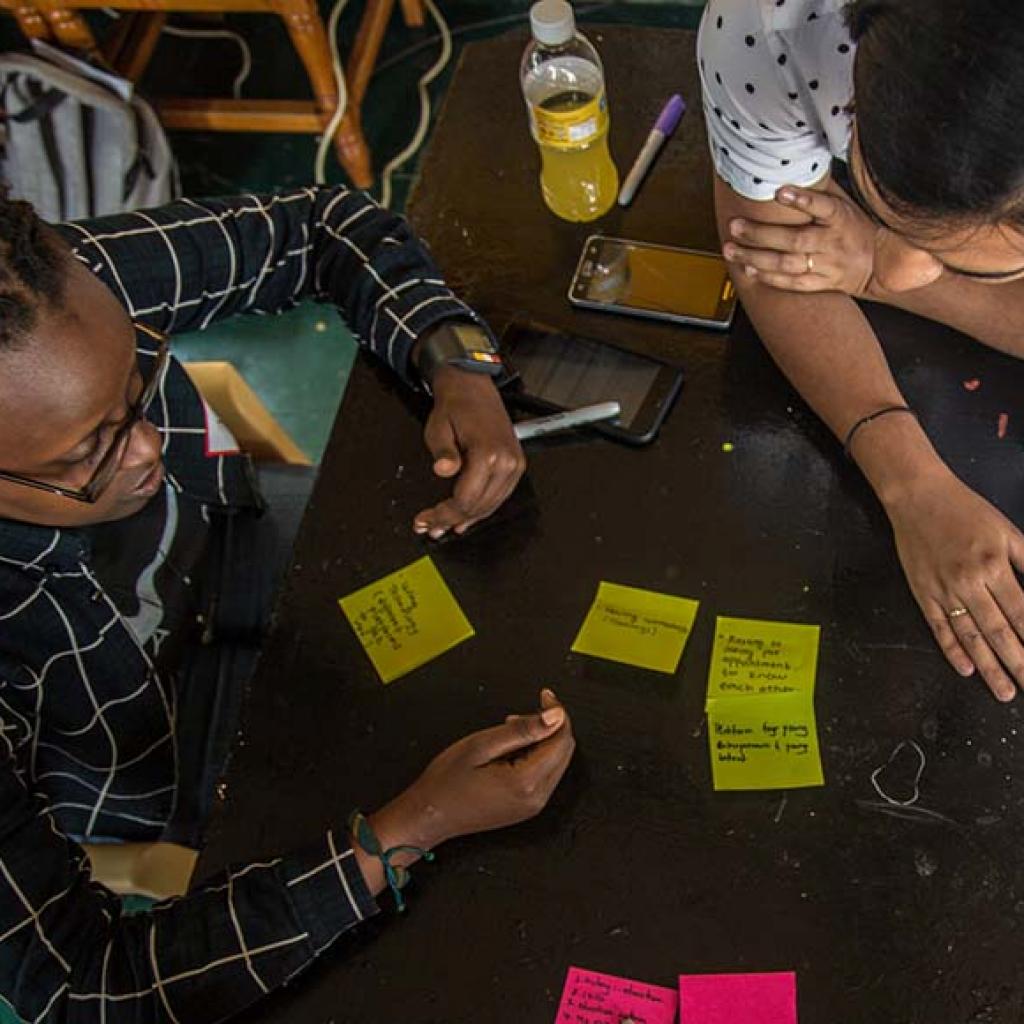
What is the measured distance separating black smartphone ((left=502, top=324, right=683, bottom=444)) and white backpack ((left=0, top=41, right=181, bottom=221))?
4.19ft

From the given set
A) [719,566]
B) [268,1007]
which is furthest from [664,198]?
[268,1007]

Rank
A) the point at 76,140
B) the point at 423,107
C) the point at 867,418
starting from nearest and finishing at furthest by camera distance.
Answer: the point at 867,418 → the point at 76,140 → the point at 423,107

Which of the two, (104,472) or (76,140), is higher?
(104,472)

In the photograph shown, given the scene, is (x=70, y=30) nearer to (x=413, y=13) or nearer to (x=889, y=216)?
(x=413, y=13)

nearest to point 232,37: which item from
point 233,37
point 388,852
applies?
point 233,37

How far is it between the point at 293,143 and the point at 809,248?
5.67 ft

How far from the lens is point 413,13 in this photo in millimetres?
2535

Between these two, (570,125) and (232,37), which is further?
(232,37)

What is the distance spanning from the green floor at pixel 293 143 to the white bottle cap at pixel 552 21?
1.08 meters

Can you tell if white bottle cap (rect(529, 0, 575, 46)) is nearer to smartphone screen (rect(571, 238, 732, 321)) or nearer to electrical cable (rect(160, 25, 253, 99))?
smartphone screen (rect(571, 238, 732, 321))

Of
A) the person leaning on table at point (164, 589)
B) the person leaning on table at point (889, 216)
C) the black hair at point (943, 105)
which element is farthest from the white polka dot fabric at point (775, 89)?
the person leaning on table at point (164, 589)

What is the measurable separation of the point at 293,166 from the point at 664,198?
146 cm

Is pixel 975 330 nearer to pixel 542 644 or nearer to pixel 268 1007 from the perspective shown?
pixel 542 644

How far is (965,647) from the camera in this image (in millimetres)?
925
